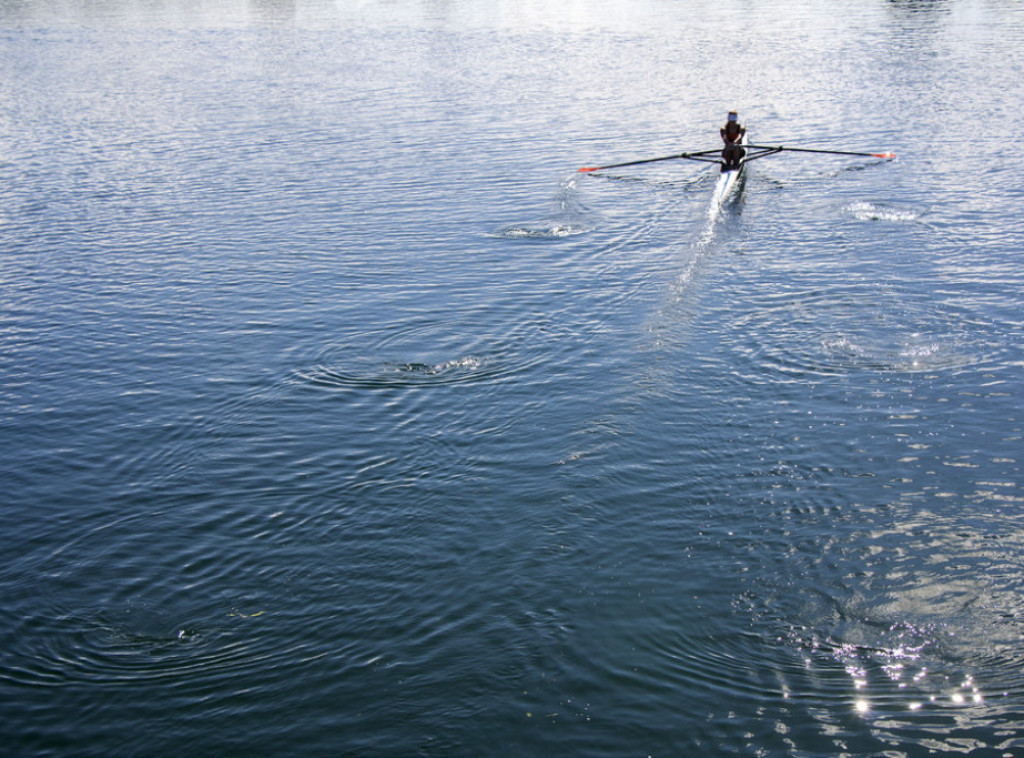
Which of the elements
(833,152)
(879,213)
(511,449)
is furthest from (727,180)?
(511,449)

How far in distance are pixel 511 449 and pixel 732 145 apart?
2328 cm

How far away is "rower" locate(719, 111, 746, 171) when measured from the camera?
38719 millimetres

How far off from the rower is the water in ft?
4.99

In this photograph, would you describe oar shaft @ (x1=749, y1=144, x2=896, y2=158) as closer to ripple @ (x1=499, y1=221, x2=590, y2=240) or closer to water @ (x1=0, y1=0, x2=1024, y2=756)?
water @ (x1=0, y1=0, x2=1024, y2=756)

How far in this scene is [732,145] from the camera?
3869 centimetres

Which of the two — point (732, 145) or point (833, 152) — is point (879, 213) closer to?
point (833, 152)

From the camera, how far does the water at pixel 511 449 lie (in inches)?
546

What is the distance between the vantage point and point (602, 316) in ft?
85.8

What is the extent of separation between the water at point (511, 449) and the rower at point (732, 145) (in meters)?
1.52

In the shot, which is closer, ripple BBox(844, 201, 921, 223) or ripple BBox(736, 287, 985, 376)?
ripple BBox(736, 287, 985, 376)

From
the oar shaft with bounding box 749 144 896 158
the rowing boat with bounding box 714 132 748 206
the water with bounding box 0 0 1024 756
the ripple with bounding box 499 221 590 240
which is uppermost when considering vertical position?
the oar shaft with bounding box 749 144 896 158

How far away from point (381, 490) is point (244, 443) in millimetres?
3843

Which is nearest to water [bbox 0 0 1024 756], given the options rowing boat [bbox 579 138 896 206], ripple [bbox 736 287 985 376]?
ripple [bbox 736 287 985 376]

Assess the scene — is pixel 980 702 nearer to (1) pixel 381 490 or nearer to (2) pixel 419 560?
(2) pixel 419 560
